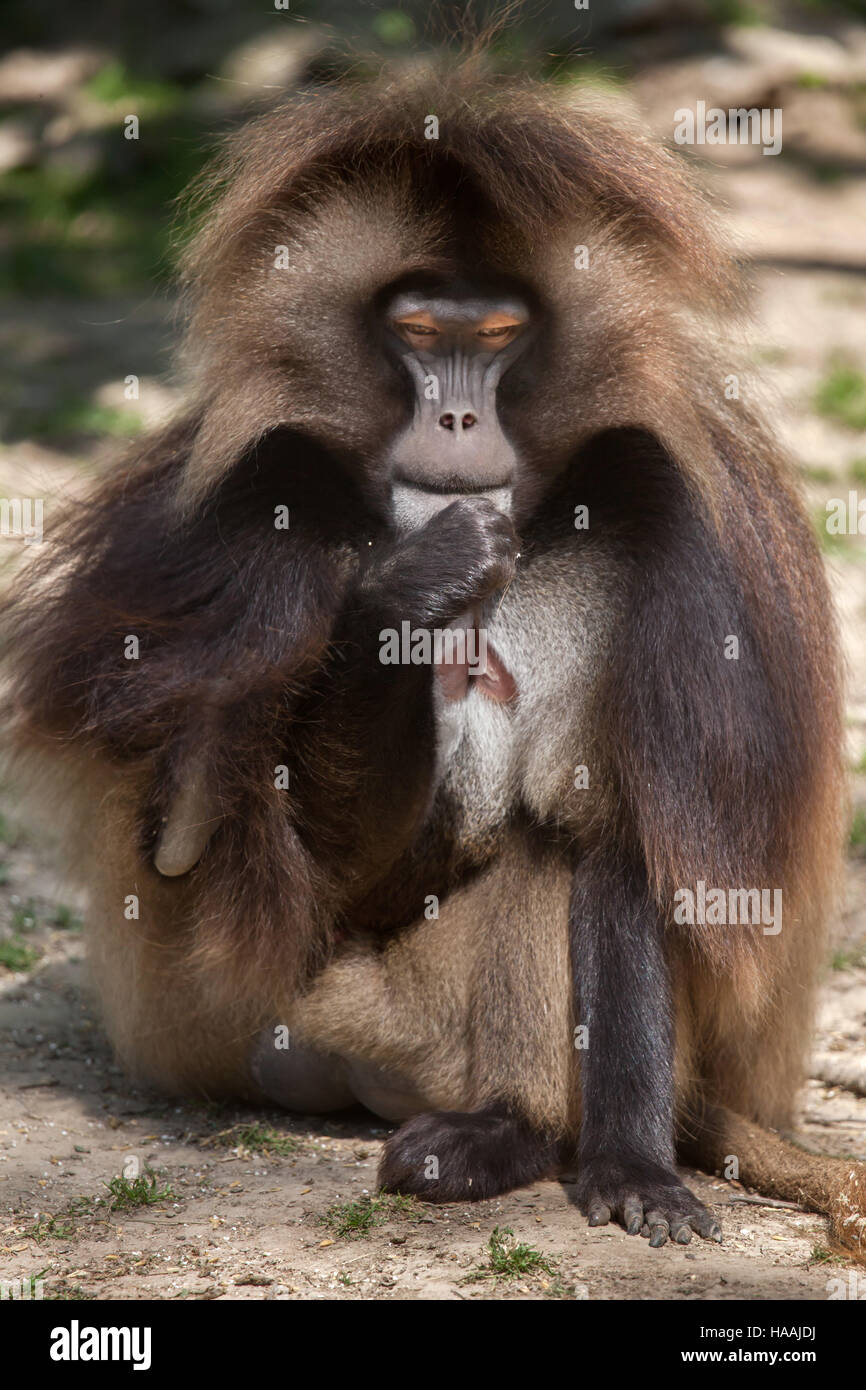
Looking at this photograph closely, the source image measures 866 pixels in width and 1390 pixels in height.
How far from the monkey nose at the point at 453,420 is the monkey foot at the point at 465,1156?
5.53ft

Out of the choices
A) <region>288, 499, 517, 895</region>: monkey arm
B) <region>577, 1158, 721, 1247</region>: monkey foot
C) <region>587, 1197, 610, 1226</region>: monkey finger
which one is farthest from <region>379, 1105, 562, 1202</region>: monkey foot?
<region>288, 499, 517, 895</region>: monkey arm

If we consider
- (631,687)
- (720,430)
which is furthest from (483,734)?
(720,430)

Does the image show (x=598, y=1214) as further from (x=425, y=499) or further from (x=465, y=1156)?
(x=425, y=499)

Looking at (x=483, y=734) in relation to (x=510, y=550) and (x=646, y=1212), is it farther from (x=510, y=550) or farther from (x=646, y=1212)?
(x=646, y=1212)

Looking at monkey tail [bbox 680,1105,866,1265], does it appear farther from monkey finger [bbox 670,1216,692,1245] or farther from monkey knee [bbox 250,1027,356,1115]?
monkey knee [bbox 250,1027,356,1115]

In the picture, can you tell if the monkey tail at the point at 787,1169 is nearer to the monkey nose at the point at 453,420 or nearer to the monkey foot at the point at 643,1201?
the monkey foot at the point at 643,1201

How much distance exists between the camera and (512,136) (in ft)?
12.6

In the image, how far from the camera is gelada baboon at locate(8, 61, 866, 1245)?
12.9 ft

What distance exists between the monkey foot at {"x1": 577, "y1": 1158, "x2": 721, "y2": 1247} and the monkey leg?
25cm

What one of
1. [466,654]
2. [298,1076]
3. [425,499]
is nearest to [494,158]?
[425,499]

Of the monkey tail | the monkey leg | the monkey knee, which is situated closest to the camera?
the monkey tail

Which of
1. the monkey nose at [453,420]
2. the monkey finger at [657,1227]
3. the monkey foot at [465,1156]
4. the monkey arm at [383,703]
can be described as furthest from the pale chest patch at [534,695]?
the monkey finger at [657,1227]

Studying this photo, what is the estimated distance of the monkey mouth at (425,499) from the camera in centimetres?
392

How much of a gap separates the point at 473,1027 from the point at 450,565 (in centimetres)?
124
